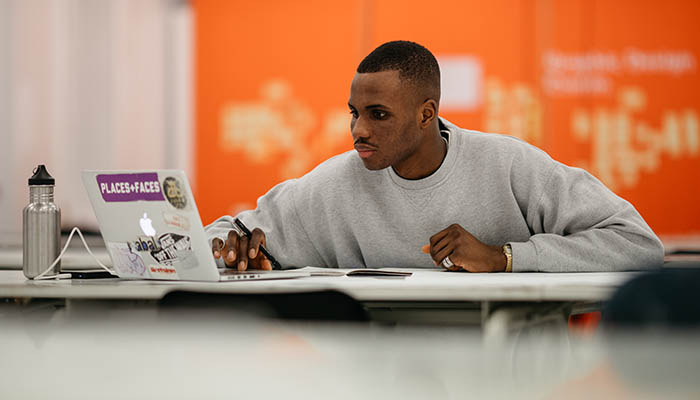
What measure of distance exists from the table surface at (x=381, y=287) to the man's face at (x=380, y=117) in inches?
15.4

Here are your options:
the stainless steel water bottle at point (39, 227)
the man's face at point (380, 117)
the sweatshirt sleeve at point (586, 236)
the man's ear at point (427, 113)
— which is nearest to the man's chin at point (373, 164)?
the man's face at point (380, 117)

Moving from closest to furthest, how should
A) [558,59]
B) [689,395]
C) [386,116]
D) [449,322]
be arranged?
[689,395] < [449,322] < [386,116] < [558,59]

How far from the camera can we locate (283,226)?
6.01 feet

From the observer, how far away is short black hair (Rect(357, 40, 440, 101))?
5.54 ft

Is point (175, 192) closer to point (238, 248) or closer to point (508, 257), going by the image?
point (238, 248)

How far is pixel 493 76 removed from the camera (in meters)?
3.94

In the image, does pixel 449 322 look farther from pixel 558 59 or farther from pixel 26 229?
pixel 558 59

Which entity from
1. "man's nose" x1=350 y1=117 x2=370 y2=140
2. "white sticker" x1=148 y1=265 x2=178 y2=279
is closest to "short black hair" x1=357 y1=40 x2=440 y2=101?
"man's nose" x1=350 y1=117 x2=370 y2=140

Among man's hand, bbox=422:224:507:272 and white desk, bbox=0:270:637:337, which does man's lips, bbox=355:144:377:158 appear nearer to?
man's hand, bbox=422:224:507:272

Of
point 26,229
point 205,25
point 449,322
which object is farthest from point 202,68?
point 449,322

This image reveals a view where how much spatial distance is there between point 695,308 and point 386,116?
1198mm

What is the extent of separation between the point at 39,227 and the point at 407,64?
865 millimetres

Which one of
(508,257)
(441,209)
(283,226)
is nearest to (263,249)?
(283,226)

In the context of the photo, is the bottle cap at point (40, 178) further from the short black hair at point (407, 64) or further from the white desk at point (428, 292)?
the short black hair at point (407, 64)
